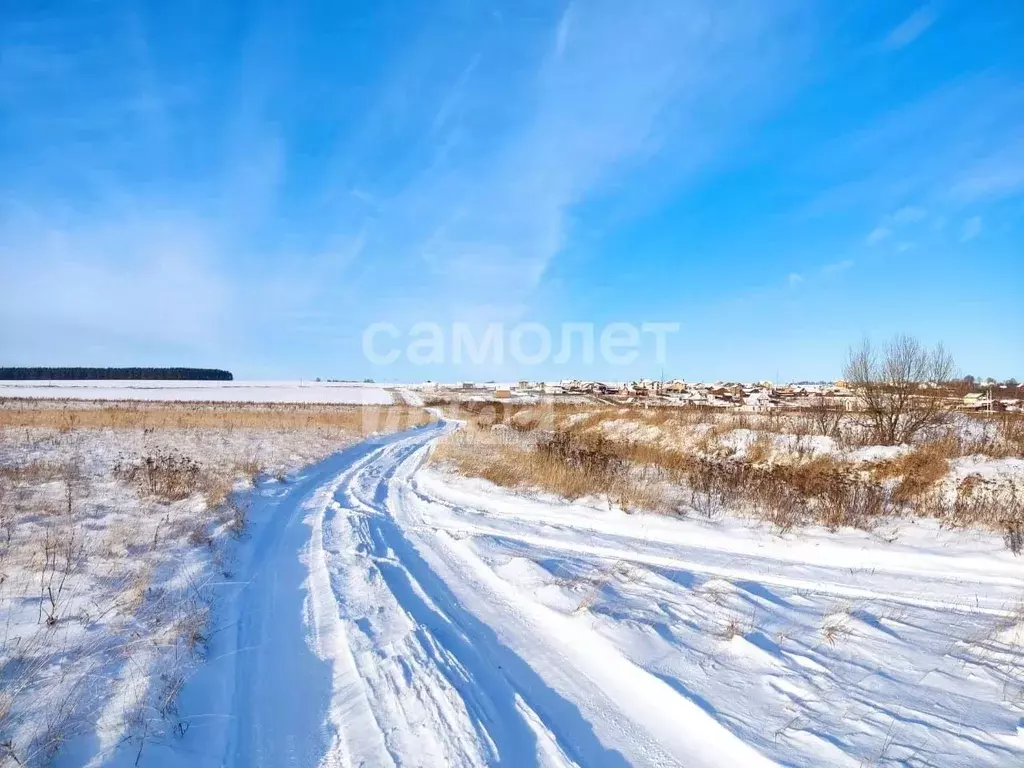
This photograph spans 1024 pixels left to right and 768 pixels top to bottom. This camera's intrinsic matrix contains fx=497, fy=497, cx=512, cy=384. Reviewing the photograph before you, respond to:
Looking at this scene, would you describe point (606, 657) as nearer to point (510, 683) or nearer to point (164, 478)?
point (510, 683)

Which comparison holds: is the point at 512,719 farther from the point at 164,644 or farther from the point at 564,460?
the point at 564,460

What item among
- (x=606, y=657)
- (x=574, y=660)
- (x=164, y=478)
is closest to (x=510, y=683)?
(x=574, y=660)

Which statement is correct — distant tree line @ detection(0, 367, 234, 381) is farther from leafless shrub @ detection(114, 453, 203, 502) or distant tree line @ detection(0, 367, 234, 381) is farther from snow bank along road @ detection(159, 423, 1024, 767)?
snow bank along road @ detection(159, 423, 1024, 767)

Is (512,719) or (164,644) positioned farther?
(164,644)

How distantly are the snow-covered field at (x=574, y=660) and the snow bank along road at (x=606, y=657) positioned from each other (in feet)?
0.06

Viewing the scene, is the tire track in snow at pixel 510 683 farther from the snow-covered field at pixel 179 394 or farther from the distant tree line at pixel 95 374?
the distant tree line at pixel 95 374

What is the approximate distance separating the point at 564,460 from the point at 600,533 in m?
4.93

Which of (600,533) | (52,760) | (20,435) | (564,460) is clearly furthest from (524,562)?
(20,435)

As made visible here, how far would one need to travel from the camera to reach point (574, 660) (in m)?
3.89

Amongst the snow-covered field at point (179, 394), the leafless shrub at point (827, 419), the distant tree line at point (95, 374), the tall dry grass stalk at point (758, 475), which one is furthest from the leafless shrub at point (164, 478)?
the distant tree line at point (95, 374)

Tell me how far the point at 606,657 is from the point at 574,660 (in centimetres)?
25

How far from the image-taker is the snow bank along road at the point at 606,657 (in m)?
2.90

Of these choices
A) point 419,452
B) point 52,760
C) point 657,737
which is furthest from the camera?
point 419,452

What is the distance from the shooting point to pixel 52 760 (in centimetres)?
259
